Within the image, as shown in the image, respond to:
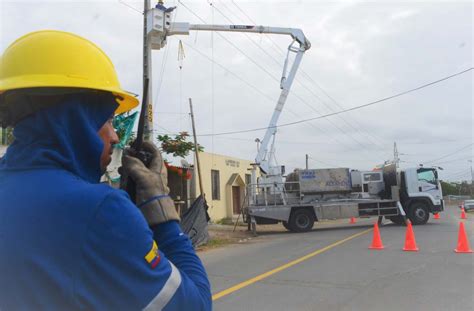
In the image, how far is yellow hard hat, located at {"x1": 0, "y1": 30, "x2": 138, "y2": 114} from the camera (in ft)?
4.18

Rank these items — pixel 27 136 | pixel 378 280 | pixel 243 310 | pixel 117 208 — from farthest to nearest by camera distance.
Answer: pixel 378 280 → pixel 243 310 → pixel 27 136 → pixel 117 208

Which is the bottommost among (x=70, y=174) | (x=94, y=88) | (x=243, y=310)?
(x=243, y=310)

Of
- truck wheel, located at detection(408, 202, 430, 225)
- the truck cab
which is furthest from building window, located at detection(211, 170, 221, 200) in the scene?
truck wheel, located at detection(408, 202, 430, 225)

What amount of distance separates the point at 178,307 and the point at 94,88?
68 cm

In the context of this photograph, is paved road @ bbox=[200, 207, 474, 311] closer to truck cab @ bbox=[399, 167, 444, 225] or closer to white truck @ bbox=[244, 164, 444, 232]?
white truck @ bbox=[244, 164, 444, 232]

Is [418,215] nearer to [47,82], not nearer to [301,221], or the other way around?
[301,221]

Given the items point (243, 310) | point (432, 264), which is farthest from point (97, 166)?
point (432, 264)

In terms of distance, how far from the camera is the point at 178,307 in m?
1.22

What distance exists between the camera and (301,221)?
1964cm

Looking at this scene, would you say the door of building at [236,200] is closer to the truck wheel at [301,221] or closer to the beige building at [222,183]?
the beige building at [222,183]

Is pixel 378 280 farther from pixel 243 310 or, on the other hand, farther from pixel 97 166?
pixel 97 166

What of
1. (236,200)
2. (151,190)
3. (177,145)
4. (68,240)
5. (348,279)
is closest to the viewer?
(68,240)

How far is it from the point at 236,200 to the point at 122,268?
29.2 meters

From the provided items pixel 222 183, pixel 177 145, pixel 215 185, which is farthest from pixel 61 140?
pixel 222 183
